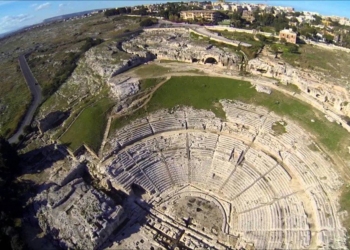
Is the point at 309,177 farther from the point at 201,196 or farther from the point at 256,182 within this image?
the point at 201,196

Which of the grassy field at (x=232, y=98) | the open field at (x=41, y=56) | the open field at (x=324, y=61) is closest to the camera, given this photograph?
the grassy field at (x=232, y=98)

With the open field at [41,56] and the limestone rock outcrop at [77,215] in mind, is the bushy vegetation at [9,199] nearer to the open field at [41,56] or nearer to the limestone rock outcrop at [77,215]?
the limestone rock outcrop at [77,215]

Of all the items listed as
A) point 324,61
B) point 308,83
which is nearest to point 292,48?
point 324,61

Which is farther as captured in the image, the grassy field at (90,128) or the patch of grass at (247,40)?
the patch of grass at (247,40)

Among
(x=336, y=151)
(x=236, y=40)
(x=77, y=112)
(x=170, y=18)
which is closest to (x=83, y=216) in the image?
(x=77, y=112)

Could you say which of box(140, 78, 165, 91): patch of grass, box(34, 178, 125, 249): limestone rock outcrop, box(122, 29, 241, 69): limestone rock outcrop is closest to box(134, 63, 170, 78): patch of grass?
box(140, 78, 165, 91): patch of grass

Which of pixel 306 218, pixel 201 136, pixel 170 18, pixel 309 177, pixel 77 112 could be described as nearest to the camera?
pixel 306 218

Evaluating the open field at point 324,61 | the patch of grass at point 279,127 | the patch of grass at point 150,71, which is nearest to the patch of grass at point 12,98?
the patch of grass at point 150,71
